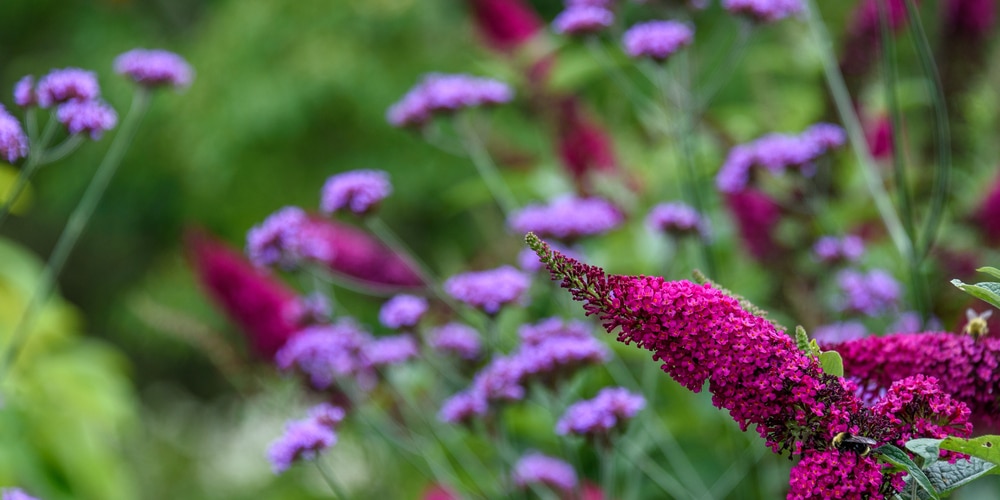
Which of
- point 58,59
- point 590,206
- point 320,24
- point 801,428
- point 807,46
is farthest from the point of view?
point 58,59

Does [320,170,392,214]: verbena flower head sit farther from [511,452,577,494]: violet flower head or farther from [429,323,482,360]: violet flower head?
[511,452,577,494]: violet flower head

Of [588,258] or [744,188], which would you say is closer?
[744,188]

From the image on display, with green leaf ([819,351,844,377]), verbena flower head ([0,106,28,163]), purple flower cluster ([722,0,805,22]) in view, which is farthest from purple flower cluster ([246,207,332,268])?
green leaf ([819,351,844,377])

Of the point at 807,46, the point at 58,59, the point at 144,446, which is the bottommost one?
the point at 144,446

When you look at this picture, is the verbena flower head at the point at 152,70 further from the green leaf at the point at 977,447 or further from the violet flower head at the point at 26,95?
the green leaf at the point at 977,447

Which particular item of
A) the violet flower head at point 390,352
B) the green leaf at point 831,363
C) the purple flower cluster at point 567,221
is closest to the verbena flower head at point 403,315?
the violet flower head at point 390,352

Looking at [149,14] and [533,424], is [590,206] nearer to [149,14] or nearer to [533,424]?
[533,424]

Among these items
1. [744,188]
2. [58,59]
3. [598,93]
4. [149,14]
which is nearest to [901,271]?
[744,188]
